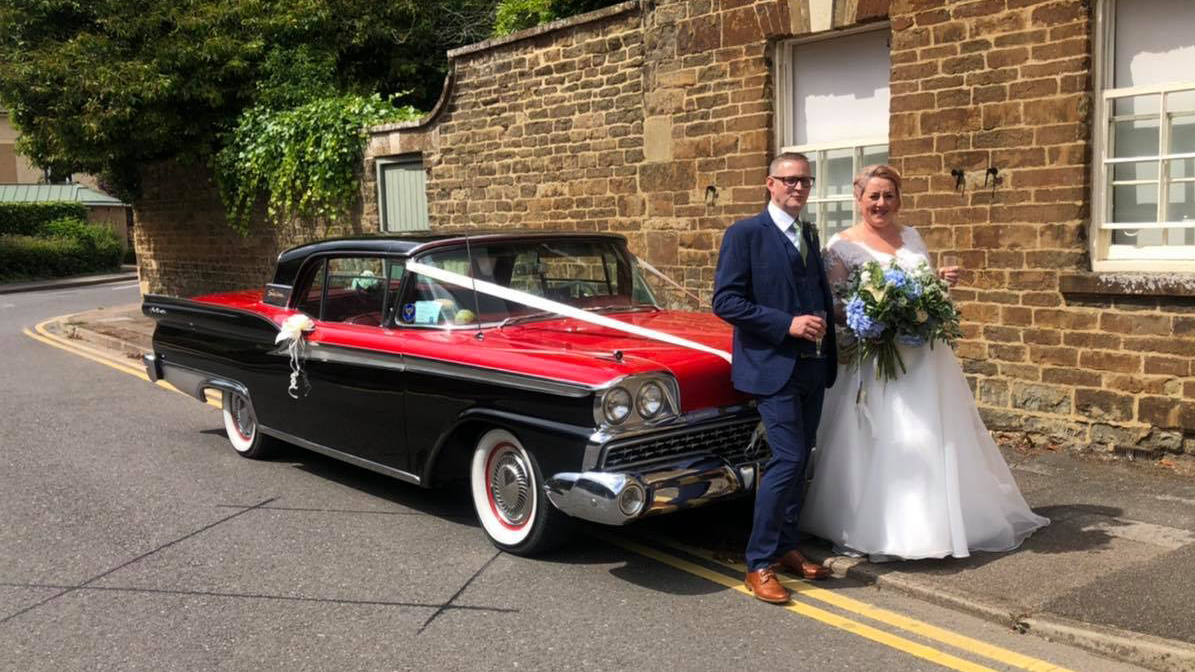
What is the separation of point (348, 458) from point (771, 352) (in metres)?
2.88

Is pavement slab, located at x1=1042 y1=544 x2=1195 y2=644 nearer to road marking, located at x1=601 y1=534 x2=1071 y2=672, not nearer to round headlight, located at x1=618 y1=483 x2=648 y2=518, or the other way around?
road marking, located at x1=601 y1=534 x2=1071 y2=672

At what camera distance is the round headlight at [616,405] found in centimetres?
487

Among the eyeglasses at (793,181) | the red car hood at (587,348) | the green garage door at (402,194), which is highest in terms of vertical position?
the green garage door at (402,194)

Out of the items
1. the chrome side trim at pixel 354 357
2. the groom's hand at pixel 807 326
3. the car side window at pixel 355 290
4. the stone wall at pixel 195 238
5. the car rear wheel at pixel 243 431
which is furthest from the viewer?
the stone wall at pixel 195 238

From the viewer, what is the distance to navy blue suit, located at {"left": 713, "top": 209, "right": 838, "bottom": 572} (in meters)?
4.83

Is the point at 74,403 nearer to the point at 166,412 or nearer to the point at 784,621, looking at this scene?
the point at 166,412

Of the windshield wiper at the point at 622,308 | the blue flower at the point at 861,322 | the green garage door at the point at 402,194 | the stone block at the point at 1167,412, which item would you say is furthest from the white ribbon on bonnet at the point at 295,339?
the green garage door at the point at 402,194

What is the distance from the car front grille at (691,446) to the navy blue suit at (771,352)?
0.36 m

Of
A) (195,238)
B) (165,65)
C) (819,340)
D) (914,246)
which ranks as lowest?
(819,340)

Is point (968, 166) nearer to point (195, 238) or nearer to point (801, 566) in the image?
point (801, 566)

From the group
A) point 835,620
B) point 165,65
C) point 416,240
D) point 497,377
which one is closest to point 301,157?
point 165,65

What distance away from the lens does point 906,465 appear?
203 inches

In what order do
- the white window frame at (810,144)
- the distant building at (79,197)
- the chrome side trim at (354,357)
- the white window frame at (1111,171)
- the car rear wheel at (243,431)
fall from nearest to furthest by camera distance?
the chrome side trim at (354,357) → the white window frame at (1111,171) → the car rear wheel at (243,431) → the white window frame at (810,144) → the distant building at (79,197)

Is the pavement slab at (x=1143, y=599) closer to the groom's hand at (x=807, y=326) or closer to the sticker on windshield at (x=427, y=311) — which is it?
the groom's hand at (x=807, y=326)
